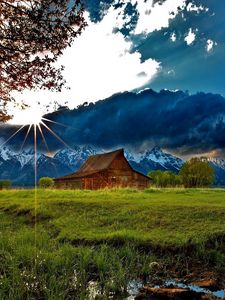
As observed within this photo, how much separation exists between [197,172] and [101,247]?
319 ft

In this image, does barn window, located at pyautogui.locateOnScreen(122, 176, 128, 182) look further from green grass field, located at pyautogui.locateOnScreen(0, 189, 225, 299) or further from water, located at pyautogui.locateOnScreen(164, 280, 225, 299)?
water, located at pyautogui.locateOnScreen(164, 280, 225, 299)

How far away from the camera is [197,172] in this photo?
103188mm

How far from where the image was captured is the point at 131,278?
756cm

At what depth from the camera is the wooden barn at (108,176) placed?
186 feet

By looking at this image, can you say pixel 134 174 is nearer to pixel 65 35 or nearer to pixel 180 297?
pixel 65 35

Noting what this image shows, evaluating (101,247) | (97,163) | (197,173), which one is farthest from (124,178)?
(101,247)

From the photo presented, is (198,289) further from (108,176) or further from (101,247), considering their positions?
(108,176)

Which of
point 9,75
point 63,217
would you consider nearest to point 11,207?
point 63,217

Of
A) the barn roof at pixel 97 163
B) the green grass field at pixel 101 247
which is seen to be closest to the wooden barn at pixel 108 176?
the barn roof at pixel 97 163

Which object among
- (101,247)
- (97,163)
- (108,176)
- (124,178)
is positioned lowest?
(101,247)

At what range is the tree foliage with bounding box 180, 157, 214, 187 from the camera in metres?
100

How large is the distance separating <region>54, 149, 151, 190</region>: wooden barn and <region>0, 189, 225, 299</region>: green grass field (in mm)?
40233

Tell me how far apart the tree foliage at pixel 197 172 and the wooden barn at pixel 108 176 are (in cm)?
4128

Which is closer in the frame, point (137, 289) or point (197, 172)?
point (137, 289)
